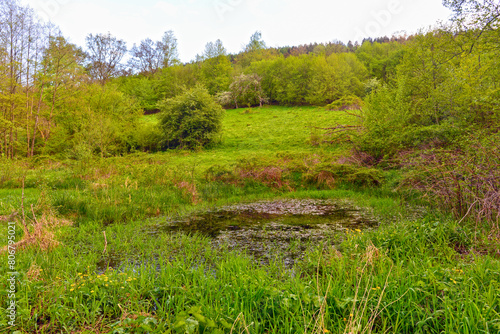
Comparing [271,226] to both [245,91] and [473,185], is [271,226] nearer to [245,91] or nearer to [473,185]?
[473,185]

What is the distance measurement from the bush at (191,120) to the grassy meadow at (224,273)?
13.7m

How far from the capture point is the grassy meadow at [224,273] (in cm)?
303

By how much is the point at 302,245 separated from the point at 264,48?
2819 inches

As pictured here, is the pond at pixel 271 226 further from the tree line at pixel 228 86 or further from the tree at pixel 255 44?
the tree at pixel 255 44

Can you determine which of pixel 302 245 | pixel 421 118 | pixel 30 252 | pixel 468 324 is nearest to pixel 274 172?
pixel 421 118

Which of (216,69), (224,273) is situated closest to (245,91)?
(216,69)

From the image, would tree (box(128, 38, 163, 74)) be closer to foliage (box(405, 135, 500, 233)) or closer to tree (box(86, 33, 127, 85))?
tree (box(86, 33, 127, 85))

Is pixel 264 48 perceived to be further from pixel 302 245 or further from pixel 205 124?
pixel 302 245

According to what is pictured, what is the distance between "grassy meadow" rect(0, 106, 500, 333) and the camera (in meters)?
3.03

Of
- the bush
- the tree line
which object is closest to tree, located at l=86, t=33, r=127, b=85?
the tree line

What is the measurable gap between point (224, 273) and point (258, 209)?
6.58 m

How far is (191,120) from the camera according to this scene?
2647 centimetres

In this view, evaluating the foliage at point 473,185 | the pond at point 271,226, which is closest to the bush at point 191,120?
the pond at point 271,226

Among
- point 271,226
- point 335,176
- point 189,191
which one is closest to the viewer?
point 271,226
